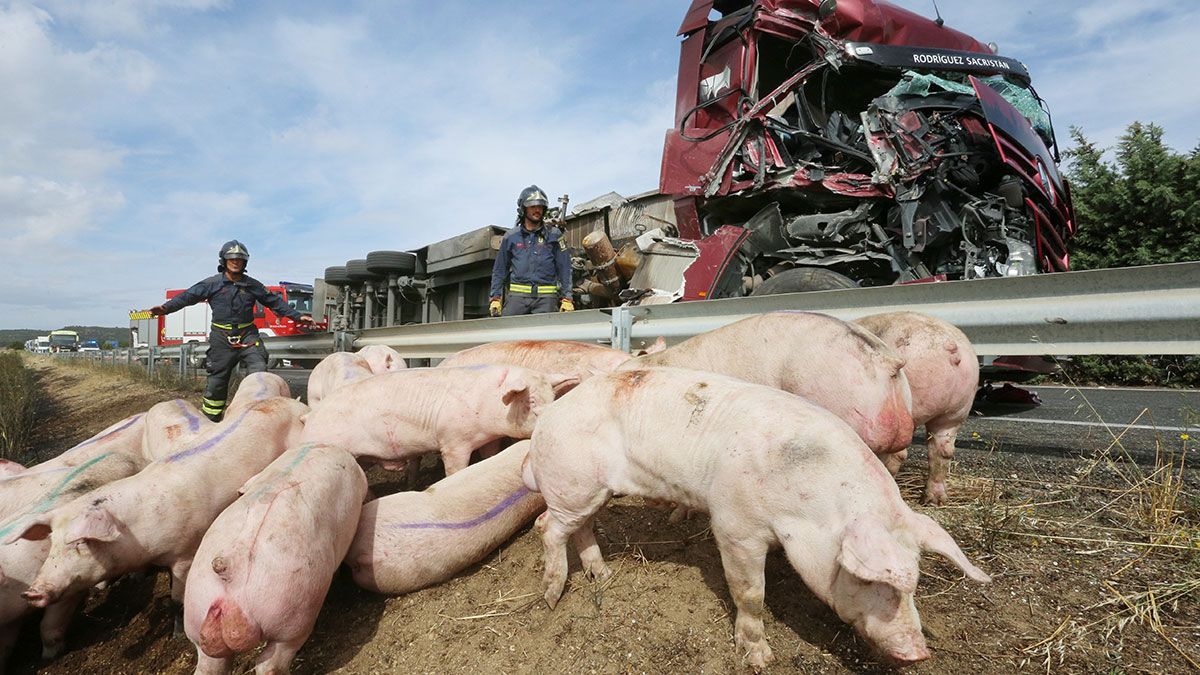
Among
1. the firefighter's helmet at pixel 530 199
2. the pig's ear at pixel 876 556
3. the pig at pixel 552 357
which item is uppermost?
the firefighter's helmet at pixel 530 199

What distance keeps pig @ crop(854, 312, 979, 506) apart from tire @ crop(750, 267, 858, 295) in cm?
177

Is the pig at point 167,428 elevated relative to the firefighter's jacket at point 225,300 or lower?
lower

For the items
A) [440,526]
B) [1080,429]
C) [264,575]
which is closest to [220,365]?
[440,526]

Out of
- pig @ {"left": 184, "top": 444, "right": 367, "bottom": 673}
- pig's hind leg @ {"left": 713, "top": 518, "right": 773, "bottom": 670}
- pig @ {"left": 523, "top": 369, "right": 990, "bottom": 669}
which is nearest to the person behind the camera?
pig @ {"left": 523, "top": 369, "right": 990, "bottom": 669}

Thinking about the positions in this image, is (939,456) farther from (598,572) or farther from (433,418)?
(433,418)

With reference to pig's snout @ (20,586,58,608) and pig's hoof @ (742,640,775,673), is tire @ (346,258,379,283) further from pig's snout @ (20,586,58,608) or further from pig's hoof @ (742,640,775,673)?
pig's hoof @ (742,640,775,673)

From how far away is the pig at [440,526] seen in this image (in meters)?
2.74

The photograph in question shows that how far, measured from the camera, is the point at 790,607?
2.22 meters

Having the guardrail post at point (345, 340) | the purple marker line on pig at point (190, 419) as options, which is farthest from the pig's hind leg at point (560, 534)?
the guardrail post at point (345, 340)

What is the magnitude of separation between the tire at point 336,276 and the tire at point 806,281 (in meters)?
8.10

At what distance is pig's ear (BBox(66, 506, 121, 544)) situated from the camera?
2506 mm

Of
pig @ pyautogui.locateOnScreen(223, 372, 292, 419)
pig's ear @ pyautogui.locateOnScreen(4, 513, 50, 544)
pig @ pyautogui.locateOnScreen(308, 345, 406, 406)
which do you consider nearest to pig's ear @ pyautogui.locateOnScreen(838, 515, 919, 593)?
pig's ear @ pyautogui.locateOnScreen(4, 513, 50, 544)

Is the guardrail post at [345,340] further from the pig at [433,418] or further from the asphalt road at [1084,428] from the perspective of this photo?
the asphalt road at [1084,428]

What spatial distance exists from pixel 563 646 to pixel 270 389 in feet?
12.2
